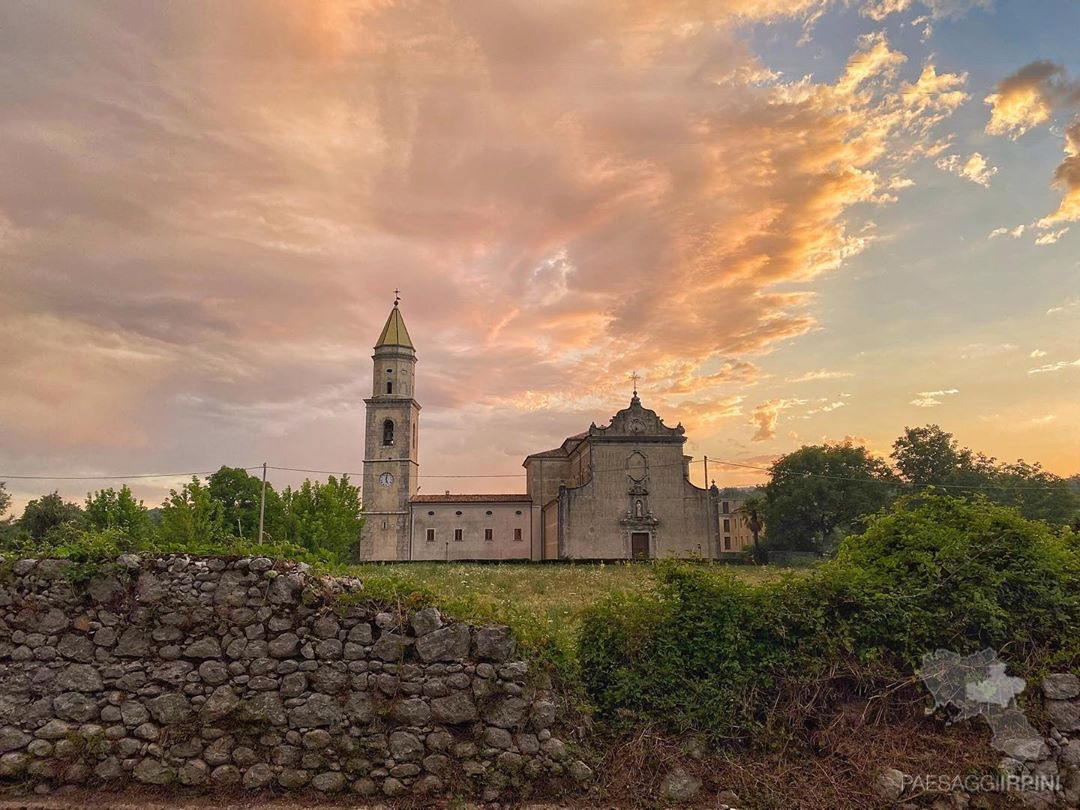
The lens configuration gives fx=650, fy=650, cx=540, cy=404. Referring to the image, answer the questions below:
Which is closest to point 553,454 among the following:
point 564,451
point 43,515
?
point 564,451

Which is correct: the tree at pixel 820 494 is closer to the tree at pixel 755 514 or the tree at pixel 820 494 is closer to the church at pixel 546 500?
the tree at pixel 755 514

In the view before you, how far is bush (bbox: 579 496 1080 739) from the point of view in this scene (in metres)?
7.63

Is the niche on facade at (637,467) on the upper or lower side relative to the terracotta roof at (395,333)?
lower

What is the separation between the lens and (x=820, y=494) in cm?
5672

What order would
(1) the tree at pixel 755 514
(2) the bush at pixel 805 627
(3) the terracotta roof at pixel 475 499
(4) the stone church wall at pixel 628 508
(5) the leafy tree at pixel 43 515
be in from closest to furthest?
1. (2) the bush at pixel 805 627
2. (5) the leafy tree at pixel 43 515
3. (4) the stone church wall at pixel 628 508
4. (3) the terracotta roof at pixel 475 499
5. (1) the tree at pixel 755 514

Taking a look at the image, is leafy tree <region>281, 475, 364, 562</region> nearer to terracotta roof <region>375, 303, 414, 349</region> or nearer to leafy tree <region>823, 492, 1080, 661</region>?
terracotta roof <region>375, 303, 414, 349</region>

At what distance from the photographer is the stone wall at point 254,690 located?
285 inches

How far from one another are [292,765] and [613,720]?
12.0 feet

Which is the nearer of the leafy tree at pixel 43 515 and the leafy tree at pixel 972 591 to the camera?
the leafy tree at pixel 972 591

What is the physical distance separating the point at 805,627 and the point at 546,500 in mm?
49051

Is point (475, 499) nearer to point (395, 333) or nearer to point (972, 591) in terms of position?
point (395, 333)

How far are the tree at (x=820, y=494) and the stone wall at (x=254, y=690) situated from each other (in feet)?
175

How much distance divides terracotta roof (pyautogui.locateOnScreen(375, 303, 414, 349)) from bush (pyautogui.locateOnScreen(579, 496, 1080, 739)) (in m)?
56.6

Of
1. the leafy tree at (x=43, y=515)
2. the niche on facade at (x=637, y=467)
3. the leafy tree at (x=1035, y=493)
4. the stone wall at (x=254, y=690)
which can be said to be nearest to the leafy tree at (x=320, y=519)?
the leafy tree at (x=43, y=515)
